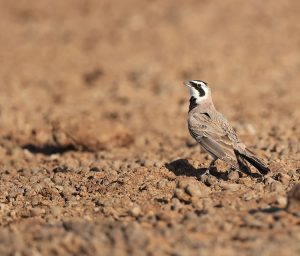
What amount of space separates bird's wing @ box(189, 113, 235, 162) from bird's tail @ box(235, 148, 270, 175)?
0.11 metres

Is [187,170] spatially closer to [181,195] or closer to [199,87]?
[199,87]

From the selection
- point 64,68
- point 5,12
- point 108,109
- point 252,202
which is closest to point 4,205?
point 252,202

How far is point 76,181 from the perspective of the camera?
841cm

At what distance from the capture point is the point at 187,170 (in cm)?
864

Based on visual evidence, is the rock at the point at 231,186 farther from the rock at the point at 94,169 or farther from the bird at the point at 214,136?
the rock at the point at 94,169

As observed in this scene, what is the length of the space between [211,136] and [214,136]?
0.04 m

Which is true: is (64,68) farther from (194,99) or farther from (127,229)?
(127,229)

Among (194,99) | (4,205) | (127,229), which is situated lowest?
(4,205)

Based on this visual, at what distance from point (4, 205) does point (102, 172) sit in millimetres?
1683

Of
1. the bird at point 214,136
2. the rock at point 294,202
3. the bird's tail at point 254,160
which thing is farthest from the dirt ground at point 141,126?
the bird at point 214,136

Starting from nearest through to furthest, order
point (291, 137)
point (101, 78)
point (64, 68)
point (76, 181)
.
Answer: point (76, 181) → point (291, 137) → point (101, 78) → point (64, 68)

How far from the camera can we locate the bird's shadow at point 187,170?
8.38 metres

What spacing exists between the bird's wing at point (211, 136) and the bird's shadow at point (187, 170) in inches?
14.1

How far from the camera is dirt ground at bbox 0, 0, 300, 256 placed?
5.95 meters
